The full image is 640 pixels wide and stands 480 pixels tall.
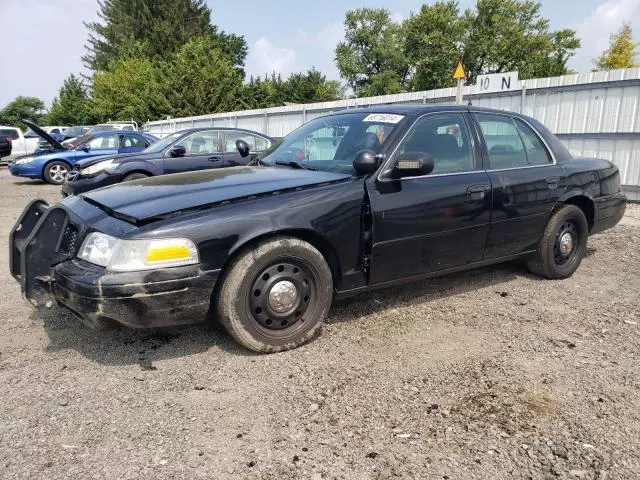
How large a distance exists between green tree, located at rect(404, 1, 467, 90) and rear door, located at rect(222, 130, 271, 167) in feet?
131

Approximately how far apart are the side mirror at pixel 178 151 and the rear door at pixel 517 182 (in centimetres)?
611

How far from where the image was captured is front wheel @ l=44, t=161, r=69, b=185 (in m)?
14.1

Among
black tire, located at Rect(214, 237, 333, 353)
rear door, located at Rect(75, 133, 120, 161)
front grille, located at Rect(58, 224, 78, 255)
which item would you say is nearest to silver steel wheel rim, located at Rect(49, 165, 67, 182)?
rear door, located at Rect(75, 133, 120, 161)

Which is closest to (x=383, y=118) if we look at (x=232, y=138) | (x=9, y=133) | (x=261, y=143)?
(x=232, y=138)

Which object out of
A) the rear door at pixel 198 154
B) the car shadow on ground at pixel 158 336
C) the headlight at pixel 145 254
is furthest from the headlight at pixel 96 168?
the headlight at pixel 145 254

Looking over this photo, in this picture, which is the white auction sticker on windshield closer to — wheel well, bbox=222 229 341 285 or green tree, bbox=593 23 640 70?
wheel well, bbox=222 229 341 285

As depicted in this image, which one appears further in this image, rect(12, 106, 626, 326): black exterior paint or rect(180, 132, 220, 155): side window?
rect(180, 132, 220, 155): side window

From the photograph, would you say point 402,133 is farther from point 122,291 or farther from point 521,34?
point 521,34

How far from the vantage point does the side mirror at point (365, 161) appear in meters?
3.47

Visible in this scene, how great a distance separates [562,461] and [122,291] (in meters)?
2.36

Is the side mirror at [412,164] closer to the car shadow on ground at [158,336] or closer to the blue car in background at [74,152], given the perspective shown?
the car shadow on ground at [158,336]

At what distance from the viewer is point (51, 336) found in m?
3.63

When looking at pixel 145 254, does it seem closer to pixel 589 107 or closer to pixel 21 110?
pixel 589 107

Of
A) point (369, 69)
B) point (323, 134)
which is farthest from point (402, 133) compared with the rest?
point (369, 69)
